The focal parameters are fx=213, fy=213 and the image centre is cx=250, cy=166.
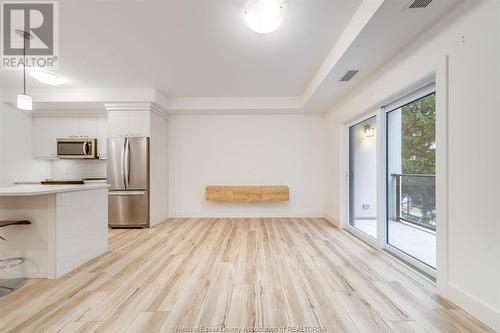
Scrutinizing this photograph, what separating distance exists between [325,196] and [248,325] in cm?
409

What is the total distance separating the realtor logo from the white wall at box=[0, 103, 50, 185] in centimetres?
182

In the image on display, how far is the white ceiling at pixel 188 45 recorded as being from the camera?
85.7 inches

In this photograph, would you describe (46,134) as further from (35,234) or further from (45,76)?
(35,234)

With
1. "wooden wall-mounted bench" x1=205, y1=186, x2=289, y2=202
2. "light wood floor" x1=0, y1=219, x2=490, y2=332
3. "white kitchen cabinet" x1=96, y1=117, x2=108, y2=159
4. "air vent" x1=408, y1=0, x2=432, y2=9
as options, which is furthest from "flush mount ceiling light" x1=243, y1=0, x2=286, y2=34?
"white kitchen cabinet" x1=96, y1=117, x2=108, y2=159

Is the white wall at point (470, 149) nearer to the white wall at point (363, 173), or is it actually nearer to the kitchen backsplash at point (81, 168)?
the white wall at point (363, 173)

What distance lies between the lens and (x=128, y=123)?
14.3 feet

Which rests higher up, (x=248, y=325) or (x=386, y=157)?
(x=386, y=157)

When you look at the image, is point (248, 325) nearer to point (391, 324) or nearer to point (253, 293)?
point (253, 293)

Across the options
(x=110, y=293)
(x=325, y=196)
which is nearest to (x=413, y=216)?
(x=325, y=196)

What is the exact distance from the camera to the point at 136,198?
4273 mm

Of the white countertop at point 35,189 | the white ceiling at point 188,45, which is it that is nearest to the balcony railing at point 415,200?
the white ceiling at point 188,45

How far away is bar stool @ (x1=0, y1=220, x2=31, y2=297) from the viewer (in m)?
2.04

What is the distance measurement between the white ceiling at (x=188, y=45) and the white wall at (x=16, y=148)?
0.79m

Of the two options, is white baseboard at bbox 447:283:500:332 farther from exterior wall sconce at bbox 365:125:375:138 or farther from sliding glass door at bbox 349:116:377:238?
exterior wall sconce at bbox 365:125:375:138
